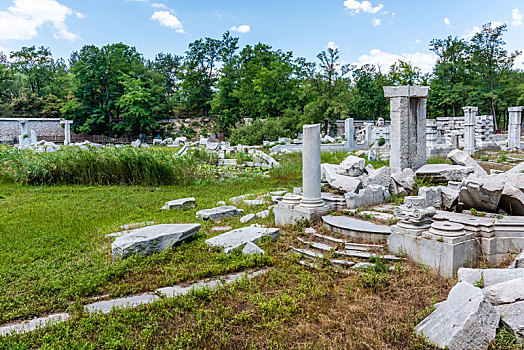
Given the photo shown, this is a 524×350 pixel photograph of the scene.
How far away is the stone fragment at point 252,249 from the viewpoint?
241 inches

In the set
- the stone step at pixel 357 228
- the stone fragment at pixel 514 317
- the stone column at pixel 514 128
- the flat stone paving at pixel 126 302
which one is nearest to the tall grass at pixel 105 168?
the stone step at pixel 357 228

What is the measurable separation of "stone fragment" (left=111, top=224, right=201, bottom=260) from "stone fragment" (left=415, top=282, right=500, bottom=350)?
398cm

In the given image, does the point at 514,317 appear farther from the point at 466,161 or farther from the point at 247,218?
the point at 466,161

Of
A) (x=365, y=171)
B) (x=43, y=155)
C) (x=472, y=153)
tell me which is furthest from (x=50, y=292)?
(x=472, y=153)

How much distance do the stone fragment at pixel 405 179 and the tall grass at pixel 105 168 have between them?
730cm

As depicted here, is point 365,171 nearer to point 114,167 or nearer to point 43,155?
point 114,167

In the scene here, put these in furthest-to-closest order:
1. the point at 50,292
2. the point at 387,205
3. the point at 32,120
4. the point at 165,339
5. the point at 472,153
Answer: the point at 32,120 < the point at 472,153 < the point at 387,205 < the point at 50,292 < the point at 165,339

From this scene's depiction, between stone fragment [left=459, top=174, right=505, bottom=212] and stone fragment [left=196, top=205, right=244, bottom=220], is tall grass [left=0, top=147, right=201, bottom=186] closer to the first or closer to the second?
stone fragment [left=196, top=205, right=244, bottom=220]

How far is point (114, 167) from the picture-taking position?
13.8 meters

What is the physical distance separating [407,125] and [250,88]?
24.1 m

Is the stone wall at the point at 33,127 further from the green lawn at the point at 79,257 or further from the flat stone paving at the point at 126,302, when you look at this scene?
the flat stone paving at the point at 126,302

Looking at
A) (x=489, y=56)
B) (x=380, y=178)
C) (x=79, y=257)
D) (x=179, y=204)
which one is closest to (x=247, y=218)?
(x=179, y=204)

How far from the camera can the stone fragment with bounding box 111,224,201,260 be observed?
238 inches

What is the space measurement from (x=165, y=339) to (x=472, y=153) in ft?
70.2
